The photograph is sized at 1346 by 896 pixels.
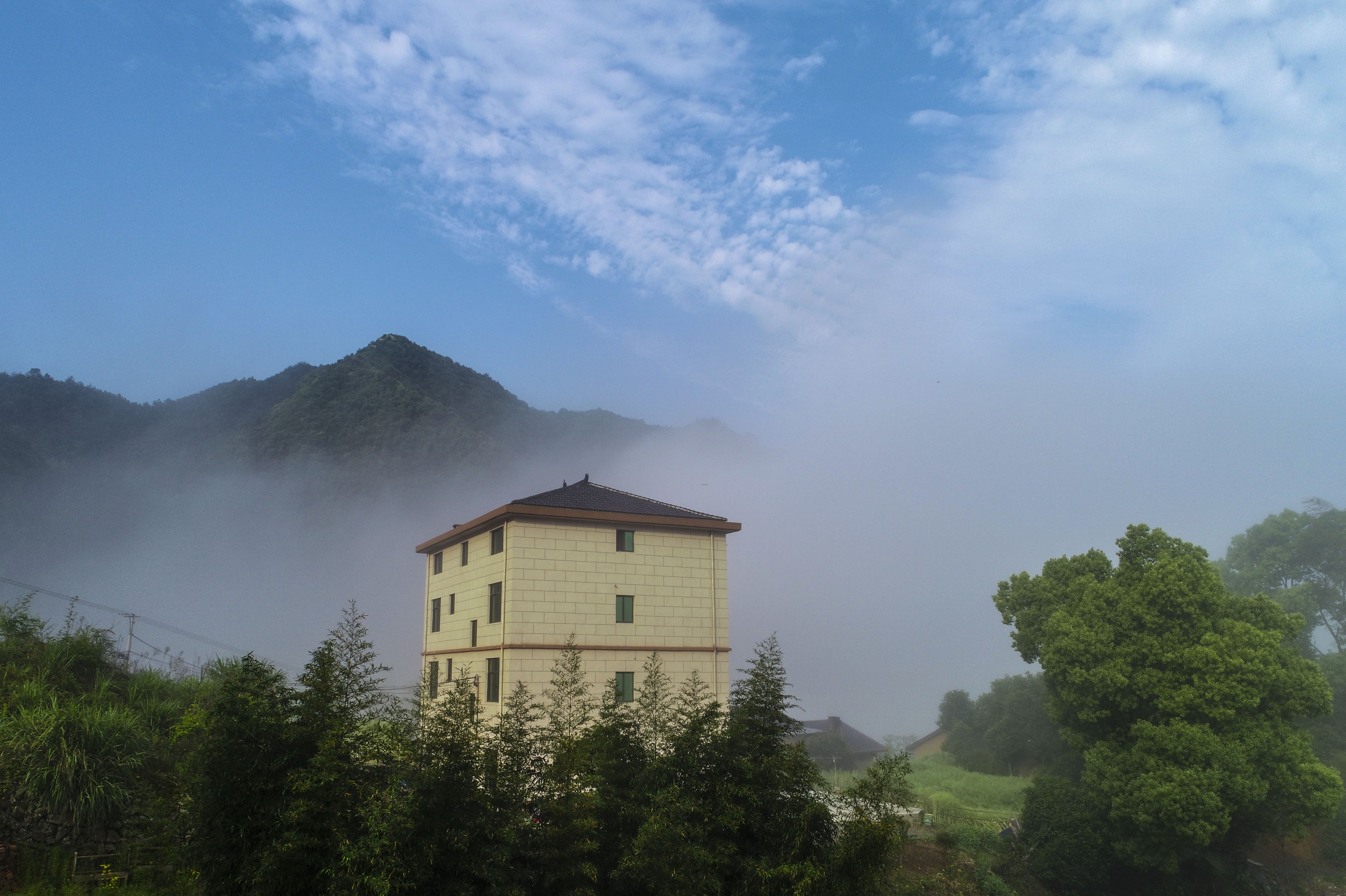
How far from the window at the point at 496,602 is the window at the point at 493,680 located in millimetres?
1095

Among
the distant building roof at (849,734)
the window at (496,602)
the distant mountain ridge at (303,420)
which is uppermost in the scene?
the distant mountain ridge at (303,420)

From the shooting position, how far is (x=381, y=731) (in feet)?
35.2

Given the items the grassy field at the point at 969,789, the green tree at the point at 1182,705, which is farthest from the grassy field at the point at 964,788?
the green tree at the point at 1182,705

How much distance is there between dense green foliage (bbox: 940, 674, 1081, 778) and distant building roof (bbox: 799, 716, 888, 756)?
419 inches

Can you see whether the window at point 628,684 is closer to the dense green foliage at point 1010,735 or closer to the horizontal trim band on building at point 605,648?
the horizontal trim band on building at point 605,648

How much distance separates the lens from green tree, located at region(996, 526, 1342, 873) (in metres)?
23.4

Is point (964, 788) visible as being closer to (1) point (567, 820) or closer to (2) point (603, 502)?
(2) point (603, 502)

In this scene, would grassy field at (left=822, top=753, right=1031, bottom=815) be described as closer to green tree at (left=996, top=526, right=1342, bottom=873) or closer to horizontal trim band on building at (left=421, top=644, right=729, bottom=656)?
green tree at (left=996, top=526, right=1342, bottom=873)

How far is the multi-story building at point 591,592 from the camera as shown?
22.0 metres

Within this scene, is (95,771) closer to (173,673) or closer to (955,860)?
(173,673)

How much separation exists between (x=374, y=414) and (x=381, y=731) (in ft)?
322

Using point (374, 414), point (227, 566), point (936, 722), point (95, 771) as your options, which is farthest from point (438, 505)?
point (95, 771)

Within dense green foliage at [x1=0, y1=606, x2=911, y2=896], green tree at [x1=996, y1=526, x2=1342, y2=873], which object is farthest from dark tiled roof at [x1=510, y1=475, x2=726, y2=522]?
green tree at [x1=996, y1=526, x2=1342, y2=873]

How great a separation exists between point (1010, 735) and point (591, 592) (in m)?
30.8
